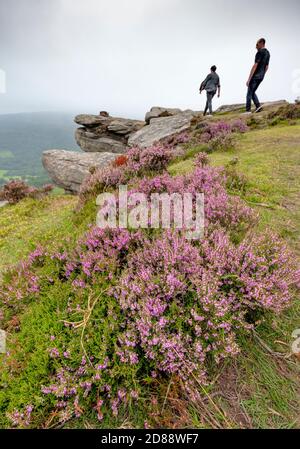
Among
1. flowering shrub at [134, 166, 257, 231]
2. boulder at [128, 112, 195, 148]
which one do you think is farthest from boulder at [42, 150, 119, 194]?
flowering shrub at [134, 166, 257, 231]

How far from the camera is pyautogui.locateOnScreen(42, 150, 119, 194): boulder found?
51.2ft

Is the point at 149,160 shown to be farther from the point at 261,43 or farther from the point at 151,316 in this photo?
the point at 261,43

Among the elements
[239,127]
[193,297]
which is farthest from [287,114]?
[193,297]

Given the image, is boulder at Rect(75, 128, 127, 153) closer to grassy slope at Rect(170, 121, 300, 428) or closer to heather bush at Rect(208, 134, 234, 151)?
heather bush at Rect(208, 134, 234, 151)

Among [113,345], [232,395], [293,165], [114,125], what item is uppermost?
Result: [114,125]

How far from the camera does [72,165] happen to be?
16.3 m

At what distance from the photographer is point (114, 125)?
84.6ft

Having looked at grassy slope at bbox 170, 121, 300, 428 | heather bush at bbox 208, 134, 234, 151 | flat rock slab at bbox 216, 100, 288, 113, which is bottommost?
grassy slope at bbox 170, 121, 300, 428

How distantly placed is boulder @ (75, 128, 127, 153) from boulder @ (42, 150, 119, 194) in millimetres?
8435

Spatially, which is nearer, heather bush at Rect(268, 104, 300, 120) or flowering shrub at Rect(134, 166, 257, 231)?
flowering shrub at Rect(134, 166, 257, 231)

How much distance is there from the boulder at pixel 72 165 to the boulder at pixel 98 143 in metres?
8.43
